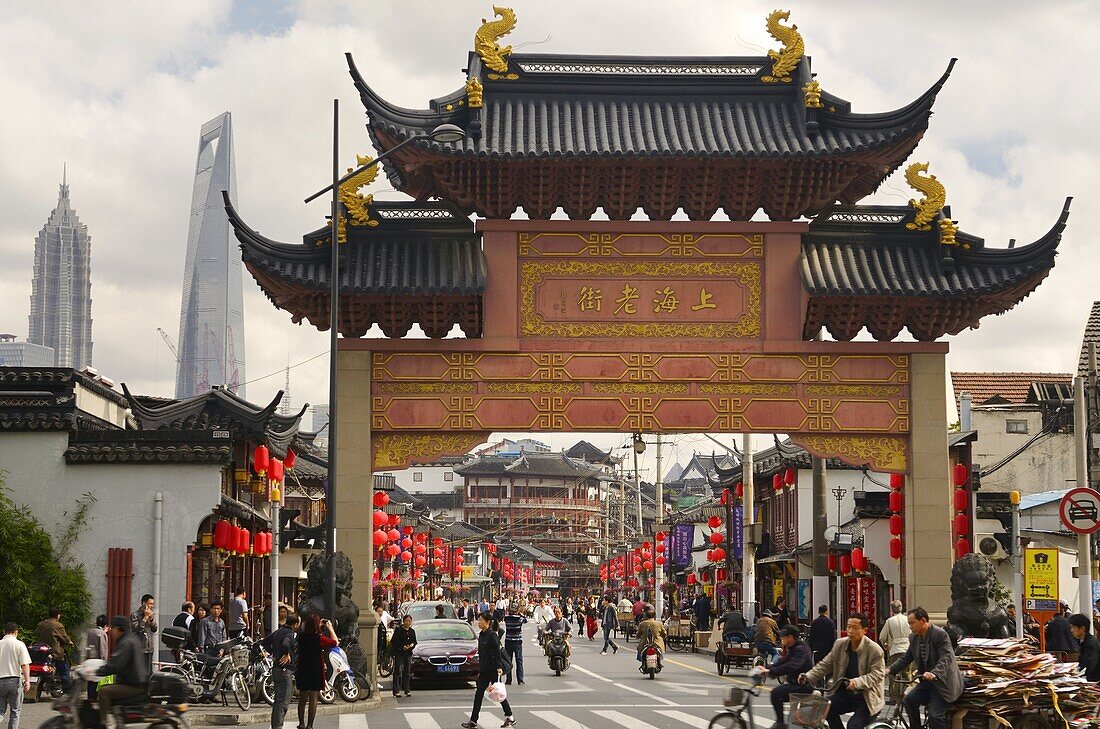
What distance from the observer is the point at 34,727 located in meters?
22.0

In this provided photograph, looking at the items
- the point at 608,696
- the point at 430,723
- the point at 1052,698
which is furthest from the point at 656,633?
the point at 1052,698

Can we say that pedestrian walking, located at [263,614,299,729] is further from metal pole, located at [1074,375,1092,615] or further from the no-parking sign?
metal pole, located at [1074,375,1092,615]

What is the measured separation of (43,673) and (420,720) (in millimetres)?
8599

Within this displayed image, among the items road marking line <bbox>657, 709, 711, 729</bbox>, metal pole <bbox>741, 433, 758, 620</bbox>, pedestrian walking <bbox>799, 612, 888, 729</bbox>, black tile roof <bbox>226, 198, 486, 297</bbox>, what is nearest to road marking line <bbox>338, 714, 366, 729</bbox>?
road marking line <bbox>657, 709, 711, 729</bbox>

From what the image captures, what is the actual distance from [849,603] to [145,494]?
25.4 m

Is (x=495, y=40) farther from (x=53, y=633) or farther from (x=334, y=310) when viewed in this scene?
(x=53, y=633)

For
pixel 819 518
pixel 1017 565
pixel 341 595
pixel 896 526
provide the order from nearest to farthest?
1. pixel 1017 565
2. pixel 341 595
3. pixel 896 526
4. pixel 819 518

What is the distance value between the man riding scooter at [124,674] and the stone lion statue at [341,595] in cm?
914

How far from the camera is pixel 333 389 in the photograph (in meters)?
25.6

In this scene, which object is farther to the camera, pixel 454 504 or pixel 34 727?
pixel 454 504

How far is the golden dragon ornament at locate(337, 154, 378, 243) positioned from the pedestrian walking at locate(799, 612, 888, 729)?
14.1 m

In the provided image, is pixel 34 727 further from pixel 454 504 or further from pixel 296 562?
pixel 454 504

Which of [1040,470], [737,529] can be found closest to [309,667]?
[1040,470]

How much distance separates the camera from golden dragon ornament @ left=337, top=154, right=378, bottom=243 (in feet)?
89.7
